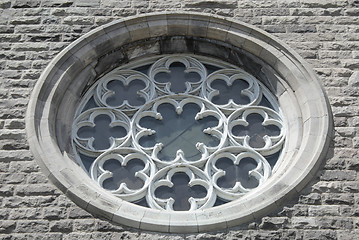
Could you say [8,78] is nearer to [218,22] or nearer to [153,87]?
[153,87]

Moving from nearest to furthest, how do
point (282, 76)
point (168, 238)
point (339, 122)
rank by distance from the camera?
point (168, 238), point (339, 122), point (282, 76)

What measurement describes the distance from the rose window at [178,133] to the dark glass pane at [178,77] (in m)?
0.01

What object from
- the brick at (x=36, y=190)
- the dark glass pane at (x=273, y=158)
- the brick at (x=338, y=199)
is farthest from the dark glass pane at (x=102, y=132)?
the brick at (x=338, y=199)

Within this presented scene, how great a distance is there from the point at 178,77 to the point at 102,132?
1.40m

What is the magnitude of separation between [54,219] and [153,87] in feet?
8.74

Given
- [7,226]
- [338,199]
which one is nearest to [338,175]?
[338,199]

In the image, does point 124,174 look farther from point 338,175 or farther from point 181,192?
point 338,175

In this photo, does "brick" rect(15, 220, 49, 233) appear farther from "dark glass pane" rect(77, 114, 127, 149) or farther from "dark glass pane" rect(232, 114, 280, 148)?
"dark glass pane" rect(232, 114, 280, 148)

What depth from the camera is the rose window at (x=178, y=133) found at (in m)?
9.45

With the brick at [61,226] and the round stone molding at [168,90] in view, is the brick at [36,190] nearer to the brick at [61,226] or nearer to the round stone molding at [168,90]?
the round stone molding at [168,90]

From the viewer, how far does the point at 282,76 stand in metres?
10.4

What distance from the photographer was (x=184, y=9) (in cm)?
1097

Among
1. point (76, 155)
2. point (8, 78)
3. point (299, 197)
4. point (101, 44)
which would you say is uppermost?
point (101, 44)

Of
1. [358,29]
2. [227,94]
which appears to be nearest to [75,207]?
[227,94]
